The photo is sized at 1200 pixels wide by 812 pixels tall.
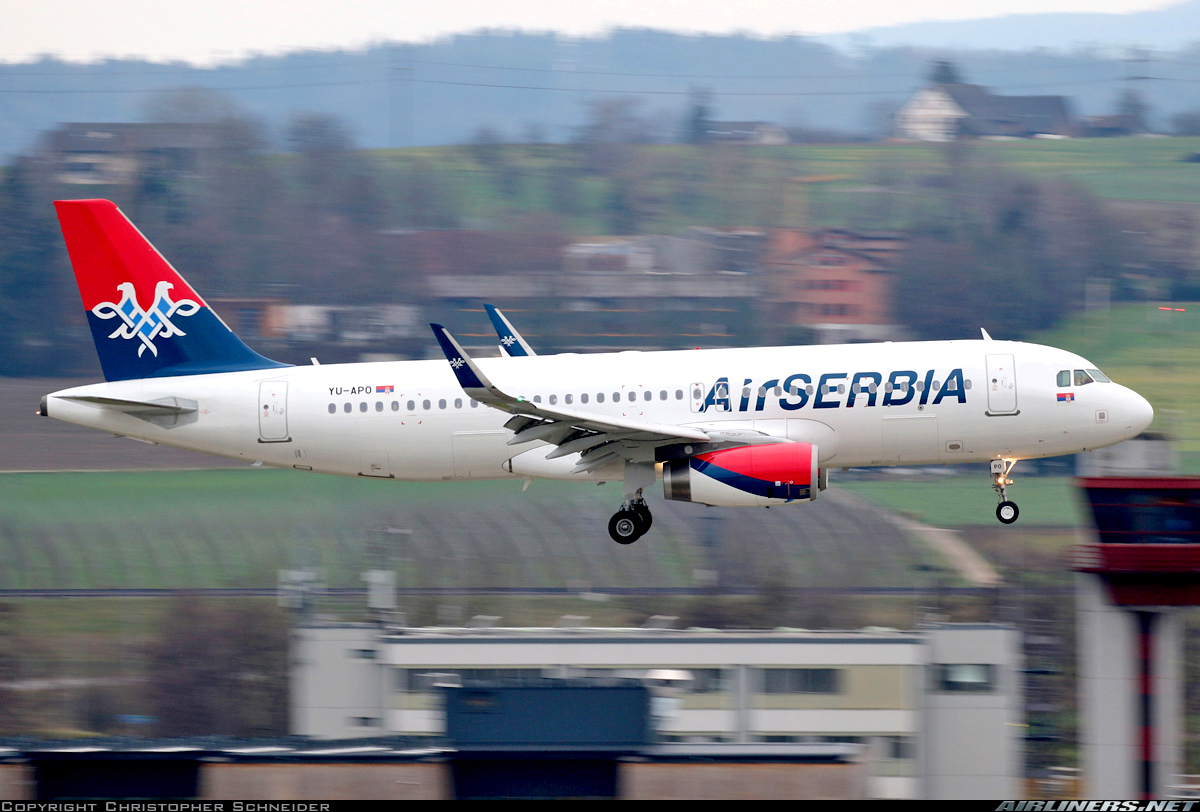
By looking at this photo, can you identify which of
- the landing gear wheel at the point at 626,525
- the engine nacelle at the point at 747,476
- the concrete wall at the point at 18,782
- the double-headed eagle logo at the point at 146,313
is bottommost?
the concrete wall at the point at 18,782

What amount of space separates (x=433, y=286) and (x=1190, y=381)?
58.0m

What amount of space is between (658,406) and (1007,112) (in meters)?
116

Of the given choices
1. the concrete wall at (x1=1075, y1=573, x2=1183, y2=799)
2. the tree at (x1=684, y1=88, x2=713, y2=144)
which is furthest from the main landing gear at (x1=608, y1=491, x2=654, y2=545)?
the tree at (x1=684, y1=88, x2=713, y2=144)

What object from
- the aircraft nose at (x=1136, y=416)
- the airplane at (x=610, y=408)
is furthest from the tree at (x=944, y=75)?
the aircraft nose at (x=1136, y=416)

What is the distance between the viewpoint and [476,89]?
17138cm

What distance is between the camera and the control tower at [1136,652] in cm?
3672

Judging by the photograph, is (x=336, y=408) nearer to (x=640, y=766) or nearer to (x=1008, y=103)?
(x=640, y=766)

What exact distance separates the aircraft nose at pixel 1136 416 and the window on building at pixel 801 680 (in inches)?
A: 783

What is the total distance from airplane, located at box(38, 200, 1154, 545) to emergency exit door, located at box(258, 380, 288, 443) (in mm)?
33

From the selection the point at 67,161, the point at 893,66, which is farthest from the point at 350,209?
the point at 893,66

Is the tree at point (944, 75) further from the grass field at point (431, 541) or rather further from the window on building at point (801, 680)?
the window on building at point (801, 680)

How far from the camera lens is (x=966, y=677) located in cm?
4459

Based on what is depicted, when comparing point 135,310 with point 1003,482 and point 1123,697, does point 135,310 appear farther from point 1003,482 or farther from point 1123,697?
point 1123,697

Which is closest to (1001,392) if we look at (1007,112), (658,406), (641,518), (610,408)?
(658,406)
